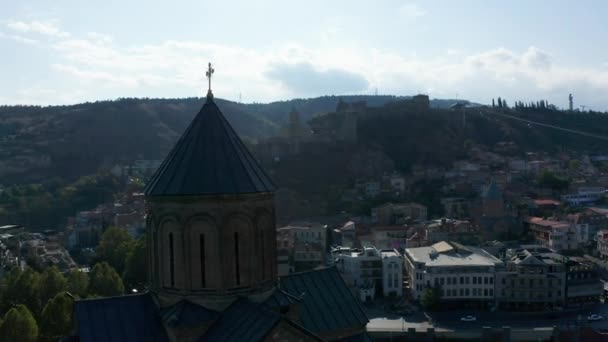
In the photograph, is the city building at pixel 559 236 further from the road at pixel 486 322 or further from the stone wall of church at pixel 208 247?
the stone wall of church at pixel 208 247

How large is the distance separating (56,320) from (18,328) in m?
1.21

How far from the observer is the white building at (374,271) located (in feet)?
103

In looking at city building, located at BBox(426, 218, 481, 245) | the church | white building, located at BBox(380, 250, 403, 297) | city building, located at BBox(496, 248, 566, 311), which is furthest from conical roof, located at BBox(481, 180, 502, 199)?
the church

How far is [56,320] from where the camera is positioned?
1838cm

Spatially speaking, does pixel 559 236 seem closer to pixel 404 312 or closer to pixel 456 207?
pixel 456 207

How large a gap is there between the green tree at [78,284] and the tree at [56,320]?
5165 millimetres

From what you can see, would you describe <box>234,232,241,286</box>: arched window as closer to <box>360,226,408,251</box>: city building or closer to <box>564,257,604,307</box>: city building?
<box>564,257,604,307</box>: city building

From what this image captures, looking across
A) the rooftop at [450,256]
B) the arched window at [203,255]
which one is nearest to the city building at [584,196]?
the rooftop at [450,256]

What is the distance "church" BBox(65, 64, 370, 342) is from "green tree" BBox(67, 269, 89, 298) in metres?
14.9

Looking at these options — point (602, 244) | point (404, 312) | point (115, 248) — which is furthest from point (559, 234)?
point (115, 248)

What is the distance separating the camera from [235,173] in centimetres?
1024

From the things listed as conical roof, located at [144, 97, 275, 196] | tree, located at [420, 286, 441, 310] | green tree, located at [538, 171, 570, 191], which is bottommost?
tree, located at [420, 286, 441, 310]

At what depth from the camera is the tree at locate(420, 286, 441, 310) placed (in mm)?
29047

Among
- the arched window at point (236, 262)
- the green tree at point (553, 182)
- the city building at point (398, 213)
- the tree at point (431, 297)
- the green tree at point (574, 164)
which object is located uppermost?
the arched window at point (236, 262)
